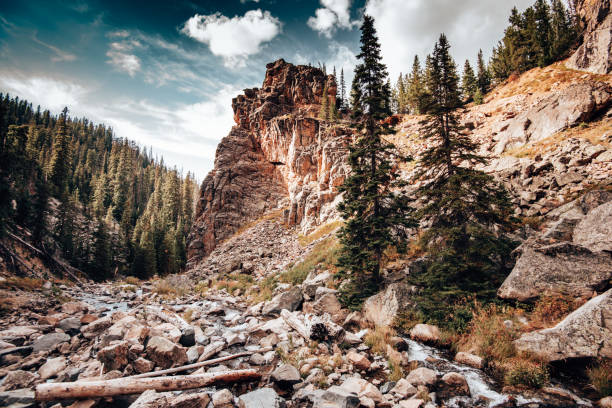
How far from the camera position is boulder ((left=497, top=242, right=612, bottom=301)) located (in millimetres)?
7043

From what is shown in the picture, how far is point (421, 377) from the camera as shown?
19.7 feet

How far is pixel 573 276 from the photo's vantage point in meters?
7.27

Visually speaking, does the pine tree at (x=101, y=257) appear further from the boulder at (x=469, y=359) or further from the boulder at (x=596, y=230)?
the boulder at (x=596, y=230)

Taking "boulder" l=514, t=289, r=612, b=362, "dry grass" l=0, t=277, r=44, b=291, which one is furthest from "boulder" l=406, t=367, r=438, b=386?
"dry grass" l=0, t=277, r=44, b=291

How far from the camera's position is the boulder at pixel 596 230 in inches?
308

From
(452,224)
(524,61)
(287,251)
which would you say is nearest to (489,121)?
(524,61)

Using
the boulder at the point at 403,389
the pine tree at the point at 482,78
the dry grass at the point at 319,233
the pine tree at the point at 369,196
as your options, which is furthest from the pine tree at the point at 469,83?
the boulder at the point at 403,389

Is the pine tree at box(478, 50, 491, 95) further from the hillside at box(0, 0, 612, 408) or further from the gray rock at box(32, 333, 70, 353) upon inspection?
the gray rock at box(32, 333, 70, 353)

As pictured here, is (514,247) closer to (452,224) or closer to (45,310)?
(452,224)

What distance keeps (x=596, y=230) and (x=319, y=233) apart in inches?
1003

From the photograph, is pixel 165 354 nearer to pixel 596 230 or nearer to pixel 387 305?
pixel 387 305

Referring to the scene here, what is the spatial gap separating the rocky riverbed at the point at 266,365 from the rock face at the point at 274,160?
27.4 metres

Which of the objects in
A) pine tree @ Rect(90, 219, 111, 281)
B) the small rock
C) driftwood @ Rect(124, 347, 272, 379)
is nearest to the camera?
the small rock

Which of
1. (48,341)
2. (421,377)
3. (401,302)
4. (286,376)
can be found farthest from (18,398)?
(401,302)
